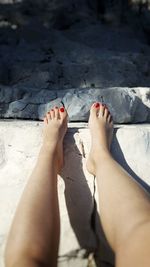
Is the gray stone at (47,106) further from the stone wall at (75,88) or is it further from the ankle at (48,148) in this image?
the ankle at (48,148)

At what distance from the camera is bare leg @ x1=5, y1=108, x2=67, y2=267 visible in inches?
42.1

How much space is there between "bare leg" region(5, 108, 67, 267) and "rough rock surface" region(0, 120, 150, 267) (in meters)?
0.11

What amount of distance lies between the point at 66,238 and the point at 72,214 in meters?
0.10

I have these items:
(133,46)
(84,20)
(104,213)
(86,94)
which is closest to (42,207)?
(104,213)

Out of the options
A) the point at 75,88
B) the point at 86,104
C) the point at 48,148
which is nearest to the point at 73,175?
the point at 48,148

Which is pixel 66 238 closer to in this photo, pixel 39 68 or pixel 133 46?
pixel 39 68

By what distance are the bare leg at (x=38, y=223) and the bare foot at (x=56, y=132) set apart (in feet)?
0.14

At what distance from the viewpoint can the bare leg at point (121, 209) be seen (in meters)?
1.05

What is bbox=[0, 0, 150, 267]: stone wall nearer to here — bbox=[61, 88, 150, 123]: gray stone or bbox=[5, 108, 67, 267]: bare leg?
bbox=[61, 88, 150, 123]: gray stone

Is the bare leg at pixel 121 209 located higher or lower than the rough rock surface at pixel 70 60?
lower

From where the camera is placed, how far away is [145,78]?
2809mm

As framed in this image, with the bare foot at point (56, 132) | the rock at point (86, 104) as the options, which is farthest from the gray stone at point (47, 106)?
the bare foot at point (56, 132)

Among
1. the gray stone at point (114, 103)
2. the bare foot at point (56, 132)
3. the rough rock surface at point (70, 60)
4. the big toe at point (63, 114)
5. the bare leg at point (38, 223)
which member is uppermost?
the rough rock surface at point (70, 60)

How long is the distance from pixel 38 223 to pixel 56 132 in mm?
522
